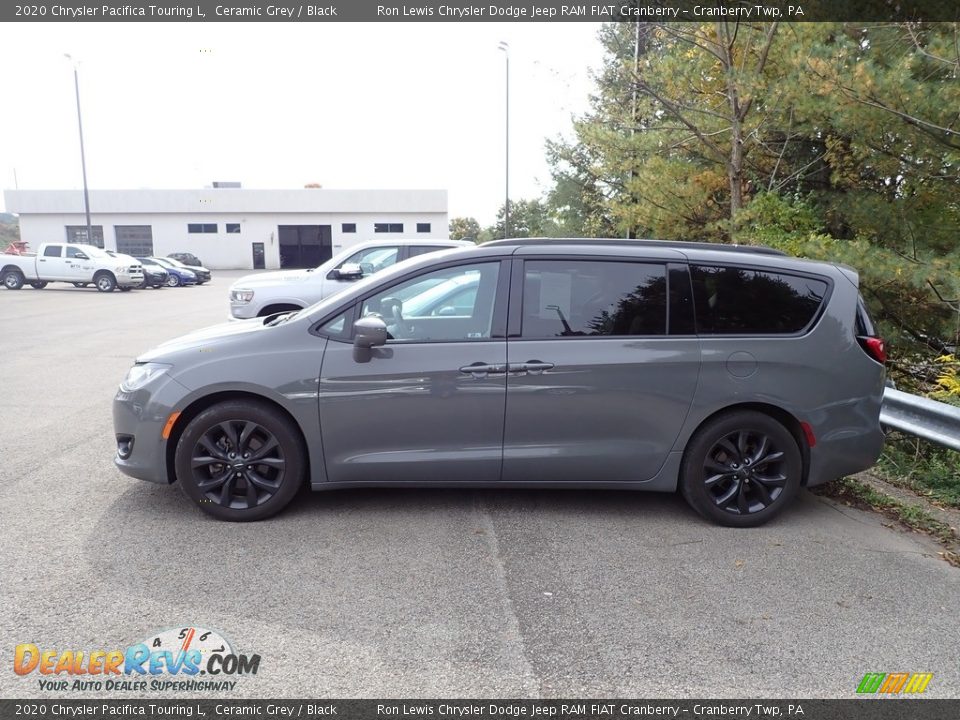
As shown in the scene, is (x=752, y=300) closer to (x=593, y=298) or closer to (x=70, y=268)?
(x=593, y=298)

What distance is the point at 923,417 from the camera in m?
4.91

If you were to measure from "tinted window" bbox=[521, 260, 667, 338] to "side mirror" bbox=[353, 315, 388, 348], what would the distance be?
2.90ft

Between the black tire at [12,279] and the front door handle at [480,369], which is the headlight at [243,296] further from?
the black tire at [12,279]

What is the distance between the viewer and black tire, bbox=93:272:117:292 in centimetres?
2741

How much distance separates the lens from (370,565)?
154 inches

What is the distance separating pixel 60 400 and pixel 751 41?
10.2 metres

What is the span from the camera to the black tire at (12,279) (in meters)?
28.2

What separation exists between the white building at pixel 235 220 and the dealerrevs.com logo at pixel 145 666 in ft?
172

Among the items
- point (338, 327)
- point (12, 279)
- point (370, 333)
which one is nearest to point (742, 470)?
point (370, 333)

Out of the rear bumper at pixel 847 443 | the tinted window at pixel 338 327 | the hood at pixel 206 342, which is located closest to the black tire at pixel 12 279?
the hood at pixel 206 342

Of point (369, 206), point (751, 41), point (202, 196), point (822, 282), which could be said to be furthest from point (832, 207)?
point (202, 196)

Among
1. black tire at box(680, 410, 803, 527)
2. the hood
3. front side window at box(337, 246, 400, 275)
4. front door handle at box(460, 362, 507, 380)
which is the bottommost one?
black tire at box(680, 410, 803, 527)

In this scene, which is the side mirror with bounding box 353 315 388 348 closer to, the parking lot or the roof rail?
the roof rail

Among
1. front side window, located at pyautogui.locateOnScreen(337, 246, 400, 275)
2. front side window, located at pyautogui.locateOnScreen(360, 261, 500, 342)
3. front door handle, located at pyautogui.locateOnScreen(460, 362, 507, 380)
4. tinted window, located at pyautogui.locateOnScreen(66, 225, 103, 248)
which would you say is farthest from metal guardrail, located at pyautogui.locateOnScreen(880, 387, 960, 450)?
tinted window, located at pyautogui.locateOnScreen(66, 225, 103, 248)
